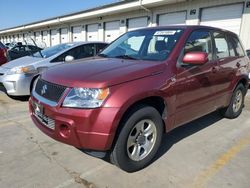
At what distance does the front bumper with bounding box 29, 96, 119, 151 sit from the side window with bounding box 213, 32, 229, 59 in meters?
2.51

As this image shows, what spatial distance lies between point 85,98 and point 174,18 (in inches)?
481

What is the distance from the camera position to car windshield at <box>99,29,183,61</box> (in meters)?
Result: 3.44

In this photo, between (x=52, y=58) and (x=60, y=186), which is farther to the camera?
(x=52, y=58)

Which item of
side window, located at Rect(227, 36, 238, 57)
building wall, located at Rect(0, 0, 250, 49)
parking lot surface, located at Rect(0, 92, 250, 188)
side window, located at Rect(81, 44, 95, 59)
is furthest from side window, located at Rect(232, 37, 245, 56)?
building wall, located at Rect(0, 0, 250, 49)

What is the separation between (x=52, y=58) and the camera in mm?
6293

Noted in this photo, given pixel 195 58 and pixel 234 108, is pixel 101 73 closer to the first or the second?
pixel 195 58

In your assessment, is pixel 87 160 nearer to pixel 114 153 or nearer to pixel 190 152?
pixel 114 153

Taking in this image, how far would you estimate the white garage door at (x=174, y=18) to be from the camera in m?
13.1

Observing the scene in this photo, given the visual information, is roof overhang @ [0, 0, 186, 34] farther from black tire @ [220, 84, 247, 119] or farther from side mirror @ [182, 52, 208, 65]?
side mirror @ [182, 52, 208, 65]

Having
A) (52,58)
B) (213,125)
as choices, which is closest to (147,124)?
(213,125)

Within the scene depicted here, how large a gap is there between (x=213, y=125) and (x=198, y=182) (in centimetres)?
214

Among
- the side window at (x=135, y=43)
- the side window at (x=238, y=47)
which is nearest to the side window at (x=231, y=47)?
the side window at (x=238, y=47)

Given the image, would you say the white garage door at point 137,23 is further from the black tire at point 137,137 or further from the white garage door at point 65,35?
the black tire at point 137,137

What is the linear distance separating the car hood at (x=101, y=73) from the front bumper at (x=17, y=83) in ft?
9.32
